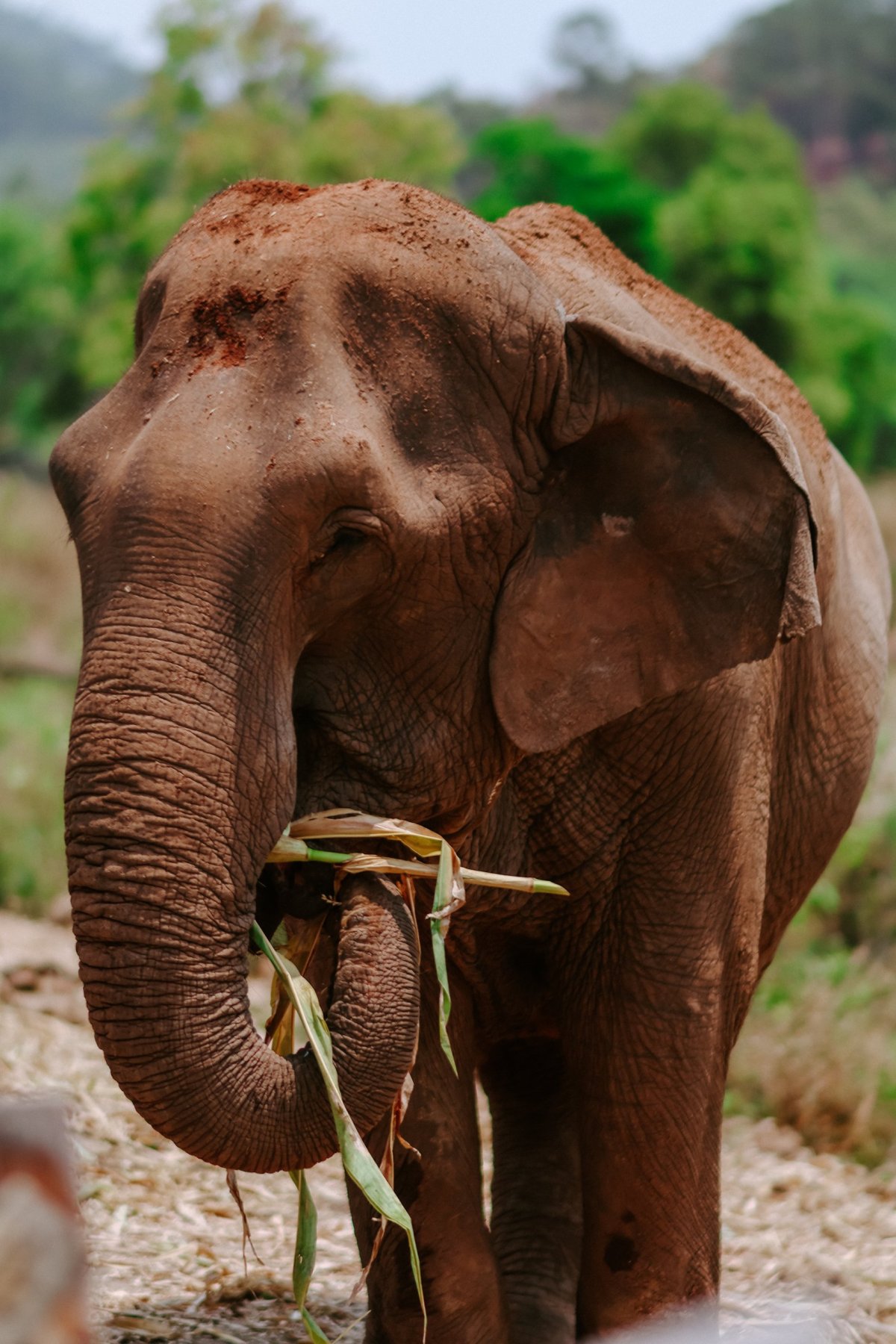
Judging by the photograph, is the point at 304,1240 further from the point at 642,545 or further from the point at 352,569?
the point at 642,545

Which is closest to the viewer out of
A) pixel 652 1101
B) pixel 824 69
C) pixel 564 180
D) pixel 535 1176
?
pixel 652 1101

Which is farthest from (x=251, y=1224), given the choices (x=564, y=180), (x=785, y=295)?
(x=564, y=180)

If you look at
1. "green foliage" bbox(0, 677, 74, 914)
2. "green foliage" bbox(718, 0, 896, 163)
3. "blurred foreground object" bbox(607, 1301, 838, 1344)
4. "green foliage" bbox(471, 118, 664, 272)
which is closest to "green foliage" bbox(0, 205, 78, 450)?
"green foliage" bbox(471, 118, 664, 272)

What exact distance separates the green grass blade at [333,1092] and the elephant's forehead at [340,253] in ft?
3.89

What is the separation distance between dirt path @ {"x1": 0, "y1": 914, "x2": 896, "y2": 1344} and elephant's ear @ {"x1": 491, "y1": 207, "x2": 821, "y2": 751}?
188 centimetres

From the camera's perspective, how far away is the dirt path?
17.3 ft

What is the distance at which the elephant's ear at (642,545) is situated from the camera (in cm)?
389

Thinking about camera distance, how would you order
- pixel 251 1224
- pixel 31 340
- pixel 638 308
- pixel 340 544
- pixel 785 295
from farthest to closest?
1. pixel 31 340
2. pixel 785 295
3. pixel 251 1224
4. pixel 638 308
5. pixel 340 544

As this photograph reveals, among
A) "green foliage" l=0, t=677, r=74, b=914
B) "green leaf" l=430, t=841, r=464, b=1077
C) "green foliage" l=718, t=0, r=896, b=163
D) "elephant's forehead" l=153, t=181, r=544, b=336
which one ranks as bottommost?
"green leaf" l=430, t=841, r=464, b=1077

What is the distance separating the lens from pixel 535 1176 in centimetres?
555

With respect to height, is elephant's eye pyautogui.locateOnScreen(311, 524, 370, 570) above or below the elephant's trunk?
above

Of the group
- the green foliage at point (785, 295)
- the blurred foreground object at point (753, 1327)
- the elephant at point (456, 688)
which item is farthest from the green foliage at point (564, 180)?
the elephant at point (456, 688)

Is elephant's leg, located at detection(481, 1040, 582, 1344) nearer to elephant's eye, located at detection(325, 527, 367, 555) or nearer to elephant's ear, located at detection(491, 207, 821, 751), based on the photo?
elephant's ear, located at detection(491, 207, 821, 751)

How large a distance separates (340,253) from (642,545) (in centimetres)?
88
